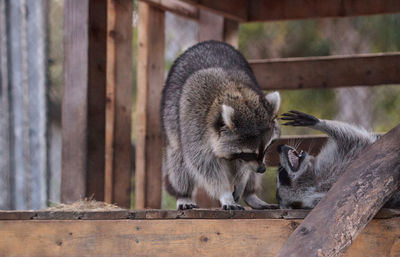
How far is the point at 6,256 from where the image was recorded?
2820mm

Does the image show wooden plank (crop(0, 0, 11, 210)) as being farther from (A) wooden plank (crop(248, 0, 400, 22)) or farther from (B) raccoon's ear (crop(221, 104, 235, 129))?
(B) raccoon's ear (crop(221, 104, 235, 129))

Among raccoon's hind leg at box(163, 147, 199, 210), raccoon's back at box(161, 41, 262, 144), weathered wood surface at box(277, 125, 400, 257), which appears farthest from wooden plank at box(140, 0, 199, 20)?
weathered wood surface at box(277, 125, 400, 257)

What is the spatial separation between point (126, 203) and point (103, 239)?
4.74 feet

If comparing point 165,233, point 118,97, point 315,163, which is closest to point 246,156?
point 315,163

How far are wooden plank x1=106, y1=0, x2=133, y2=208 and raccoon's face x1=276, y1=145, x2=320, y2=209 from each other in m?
1.36

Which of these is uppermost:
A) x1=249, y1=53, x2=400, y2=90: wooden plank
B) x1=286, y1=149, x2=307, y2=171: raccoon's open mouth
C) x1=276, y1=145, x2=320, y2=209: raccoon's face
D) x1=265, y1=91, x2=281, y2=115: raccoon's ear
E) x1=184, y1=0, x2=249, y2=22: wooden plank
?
x1=184, y1=0, x2=249, y2=22: wooden plank

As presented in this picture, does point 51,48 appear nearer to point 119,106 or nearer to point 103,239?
point 119,106

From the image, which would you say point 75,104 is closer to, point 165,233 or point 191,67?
point 191,67

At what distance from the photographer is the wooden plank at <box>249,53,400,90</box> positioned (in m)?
4.64

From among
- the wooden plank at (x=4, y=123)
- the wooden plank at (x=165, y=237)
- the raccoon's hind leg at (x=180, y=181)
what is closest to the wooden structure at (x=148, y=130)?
the wooden plank at (x=165, y=237)

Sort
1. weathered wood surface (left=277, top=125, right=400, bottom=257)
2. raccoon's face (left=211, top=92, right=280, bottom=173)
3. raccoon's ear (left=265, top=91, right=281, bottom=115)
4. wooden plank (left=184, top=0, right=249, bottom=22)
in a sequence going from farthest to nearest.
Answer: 1. wooden plank (left=184, top=0, right=249, bottom=22)
2. raccoon's ear (left=265, top=91, right=281, bottom=115)
3. raccoon's face (left=211, top=92, right=280, bottom=173)
4. weathered wood surface (left=277, top=125, right=400, bottom=257)

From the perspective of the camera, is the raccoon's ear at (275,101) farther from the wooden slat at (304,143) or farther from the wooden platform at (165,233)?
the wooden slat at (304,143)

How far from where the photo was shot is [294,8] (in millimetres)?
4660

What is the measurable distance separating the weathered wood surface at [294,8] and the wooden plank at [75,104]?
1108mm
